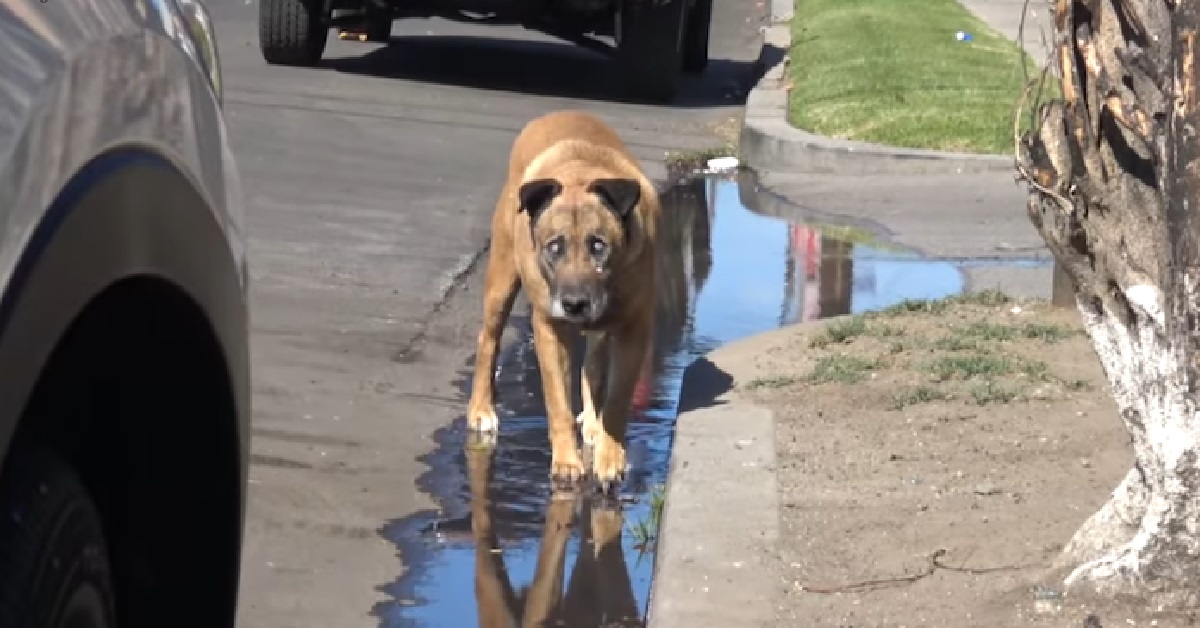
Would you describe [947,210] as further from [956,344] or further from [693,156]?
[956,344]

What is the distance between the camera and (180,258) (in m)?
2.78

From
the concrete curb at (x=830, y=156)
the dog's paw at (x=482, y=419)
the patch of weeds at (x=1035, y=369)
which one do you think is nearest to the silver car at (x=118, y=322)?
the dog's paw at (x=482, y=419)

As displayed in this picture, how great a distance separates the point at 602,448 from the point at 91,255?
4.20m

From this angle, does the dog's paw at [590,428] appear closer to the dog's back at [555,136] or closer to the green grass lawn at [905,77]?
the dog's back at [555,136]

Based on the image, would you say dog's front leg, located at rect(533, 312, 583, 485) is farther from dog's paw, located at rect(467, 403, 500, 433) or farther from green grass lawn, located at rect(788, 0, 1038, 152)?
green grass lawn, located at rect(788, 0, 1038, 152)

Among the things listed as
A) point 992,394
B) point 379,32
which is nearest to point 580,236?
point 992,394

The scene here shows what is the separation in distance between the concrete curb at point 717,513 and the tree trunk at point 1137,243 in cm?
80

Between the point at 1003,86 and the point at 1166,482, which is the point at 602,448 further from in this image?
the point at 1003,86

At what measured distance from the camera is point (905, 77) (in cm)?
1578

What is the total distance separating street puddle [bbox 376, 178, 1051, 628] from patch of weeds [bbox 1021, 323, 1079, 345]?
1.27 meters

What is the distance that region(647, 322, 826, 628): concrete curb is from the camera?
5070 millimetres

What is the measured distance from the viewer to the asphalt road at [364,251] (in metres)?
5.98

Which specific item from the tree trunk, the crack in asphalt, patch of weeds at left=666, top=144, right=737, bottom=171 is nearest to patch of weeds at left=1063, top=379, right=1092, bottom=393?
the tree trunk

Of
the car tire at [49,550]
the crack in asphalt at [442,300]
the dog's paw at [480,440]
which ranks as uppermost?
the car tire at [49,550]
